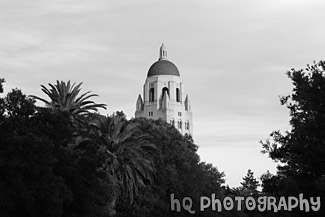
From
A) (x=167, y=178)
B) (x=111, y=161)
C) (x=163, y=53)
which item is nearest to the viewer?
(x=111, y=161)

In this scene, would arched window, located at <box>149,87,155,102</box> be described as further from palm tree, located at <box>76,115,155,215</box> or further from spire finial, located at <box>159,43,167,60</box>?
palm tree, located at <box>76,115,155,215</box>

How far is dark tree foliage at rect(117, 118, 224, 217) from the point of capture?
5497cm

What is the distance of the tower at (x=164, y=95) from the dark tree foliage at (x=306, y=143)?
133163 millimetres

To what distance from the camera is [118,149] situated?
4991cm

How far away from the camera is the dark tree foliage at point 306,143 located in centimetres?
2778

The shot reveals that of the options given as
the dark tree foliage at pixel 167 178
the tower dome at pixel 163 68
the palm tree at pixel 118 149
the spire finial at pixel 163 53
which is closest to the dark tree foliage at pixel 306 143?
the palm tree at pixel 118 149

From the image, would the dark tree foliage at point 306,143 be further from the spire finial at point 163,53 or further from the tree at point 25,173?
the spire finial at point 163,53

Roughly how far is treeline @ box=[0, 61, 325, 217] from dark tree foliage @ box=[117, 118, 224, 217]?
10 cm

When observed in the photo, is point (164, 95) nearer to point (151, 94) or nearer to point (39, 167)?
point (151, 94)

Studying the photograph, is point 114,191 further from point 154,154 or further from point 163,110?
point 163,110

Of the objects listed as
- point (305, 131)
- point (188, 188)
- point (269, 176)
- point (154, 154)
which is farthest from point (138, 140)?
point (305, 131)

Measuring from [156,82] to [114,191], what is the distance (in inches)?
4576

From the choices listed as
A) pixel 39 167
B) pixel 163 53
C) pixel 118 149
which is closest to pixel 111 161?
pixel 118 149

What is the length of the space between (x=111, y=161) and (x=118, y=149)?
1.42m
